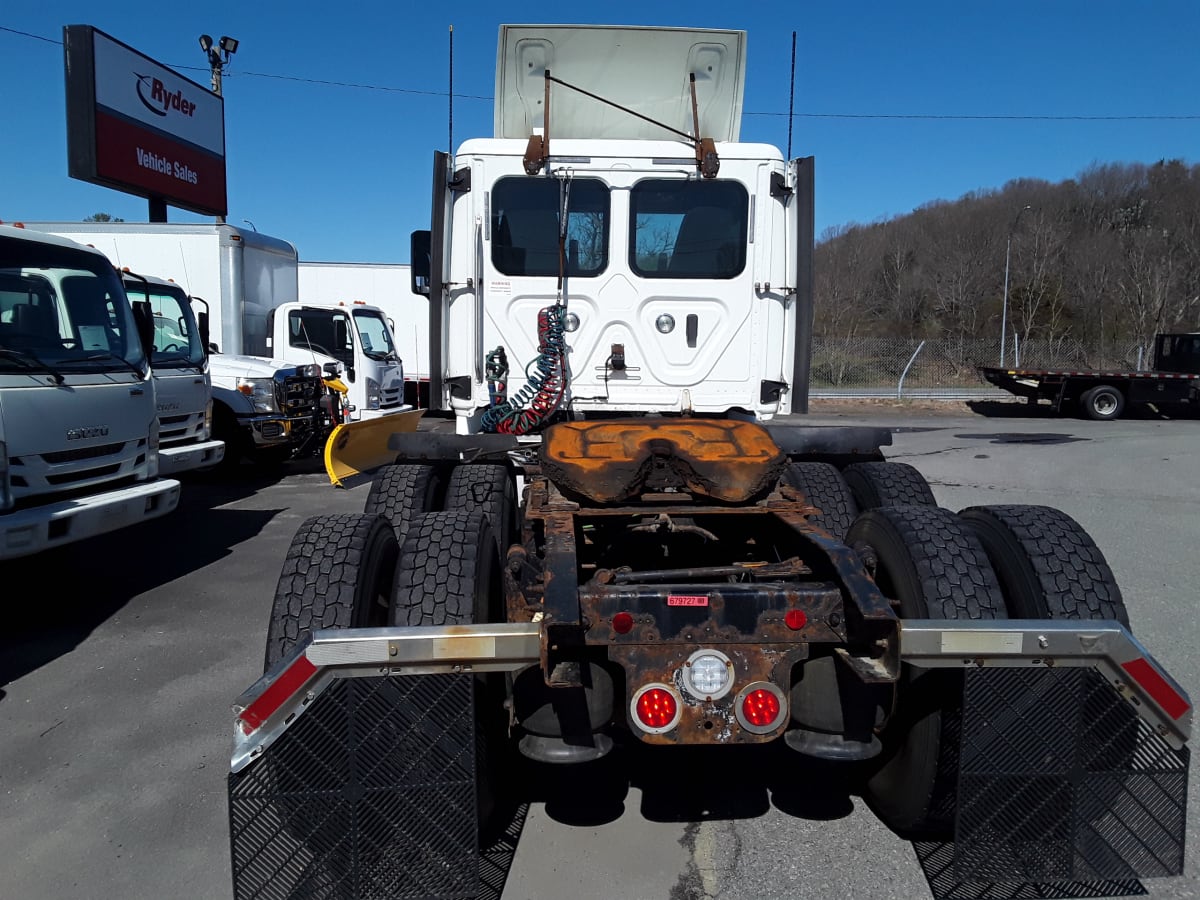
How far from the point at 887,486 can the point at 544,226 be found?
2.61 metres

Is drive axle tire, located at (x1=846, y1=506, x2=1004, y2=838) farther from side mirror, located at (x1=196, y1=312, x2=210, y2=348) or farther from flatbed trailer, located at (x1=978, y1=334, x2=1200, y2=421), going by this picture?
flatbed trailer, located at (x1=978, y1=334, x2=1200, y2=421)

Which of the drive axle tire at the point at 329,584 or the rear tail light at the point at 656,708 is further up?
the drive axle tire at the point at 329,584

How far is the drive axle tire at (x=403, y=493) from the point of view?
4789mm

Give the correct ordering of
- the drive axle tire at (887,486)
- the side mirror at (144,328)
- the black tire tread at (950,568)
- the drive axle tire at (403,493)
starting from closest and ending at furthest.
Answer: the black tire tread at (950,568), the drive axle tire at (887,486), the drive axle tire at (403,493), the side mirror at (144,328)

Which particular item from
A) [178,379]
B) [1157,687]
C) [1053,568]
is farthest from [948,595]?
[178,379]

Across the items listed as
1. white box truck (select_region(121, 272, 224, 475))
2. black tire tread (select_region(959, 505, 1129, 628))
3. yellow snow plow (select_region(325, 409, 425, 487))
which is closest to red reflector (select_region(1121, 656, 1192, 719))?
black tire tread (select_region(959, 505, 1129, 628))

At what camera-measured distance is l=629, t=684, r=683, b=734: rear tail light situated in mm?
2432

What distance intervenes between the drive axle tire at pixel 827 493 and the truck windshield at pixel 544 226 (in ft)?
5.95

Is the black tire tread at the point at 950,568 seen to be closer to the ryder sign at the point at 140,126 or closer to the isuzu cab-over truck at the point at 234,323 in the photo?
the isuzu cab-over truck at the point at 234,323

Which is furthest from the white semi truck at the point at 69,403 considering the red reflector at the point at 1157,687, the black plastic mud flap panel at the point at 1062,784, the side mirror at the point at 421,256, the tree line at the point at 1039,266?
the tree line at the point at 1039,266

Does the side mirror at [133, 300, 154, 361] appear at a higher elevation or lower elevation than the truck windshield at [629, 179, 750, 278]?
lower

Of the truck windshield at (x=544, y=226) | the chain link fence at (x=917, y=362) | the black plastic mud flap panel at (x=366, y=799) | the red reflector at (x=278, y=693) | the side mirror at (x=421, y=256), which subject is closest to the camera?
the red reflector at (x=278, y=693)

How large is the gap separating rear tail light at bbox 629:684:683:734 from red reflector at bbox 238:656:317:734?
0.89 metres

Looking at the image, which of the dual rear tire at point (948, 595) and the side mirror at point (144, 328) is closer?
the dual rear tire at point (948, 595)
